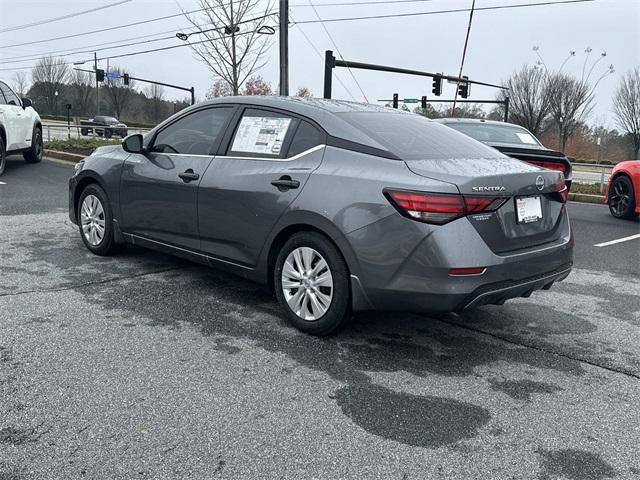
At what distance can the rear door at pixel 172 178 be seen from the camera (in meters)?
4.61

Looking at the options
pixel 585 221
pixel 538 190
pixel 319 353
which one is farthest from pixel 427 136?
pixel 585 221

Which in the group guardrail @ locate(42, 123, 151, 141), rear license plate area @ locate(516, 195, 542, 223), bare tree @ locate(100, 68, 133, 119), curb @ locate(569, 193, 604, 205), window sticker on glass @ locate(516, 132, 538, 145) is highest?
bare tree @ locate(100, 68, 133, 119)

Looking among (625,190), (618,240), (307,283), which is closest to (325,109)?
(307,283)

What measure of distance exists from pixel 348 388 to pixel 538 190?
173 centimetres

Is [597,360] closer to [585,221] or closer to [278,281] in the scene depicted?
[278,281]

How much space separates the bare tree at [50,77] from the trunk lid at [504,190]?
79808 mm

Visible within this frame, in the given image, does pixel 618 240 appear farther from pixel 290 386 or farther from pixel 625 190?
pixel 290 386

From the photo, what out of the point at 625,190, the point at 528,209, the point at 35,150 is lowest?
the point at 625,190

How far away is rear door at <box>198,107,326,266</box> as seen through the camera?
3.96 meters

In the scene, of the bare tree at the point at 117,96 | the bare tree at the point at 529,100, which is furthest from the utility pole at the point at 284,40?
the bare tree at the point at 117,96

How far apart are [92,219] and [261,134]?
2354 mm

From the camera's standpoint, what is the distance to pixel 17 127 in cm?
1206

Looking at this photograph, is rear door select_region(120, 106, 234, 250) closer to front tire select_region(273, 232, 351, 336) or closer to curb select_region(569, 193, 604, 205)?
front tire select_region(273, 232, 351, 336)

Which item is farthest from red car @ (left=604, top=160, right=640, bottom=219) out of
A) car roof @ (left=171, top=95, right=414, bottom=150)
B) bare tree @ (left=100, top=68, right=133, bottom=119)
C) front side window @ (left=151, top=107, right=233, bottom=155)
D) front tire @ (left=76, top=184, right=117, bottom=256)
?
bare tree @ (left=100, top=68, right=133, bottom=119)
